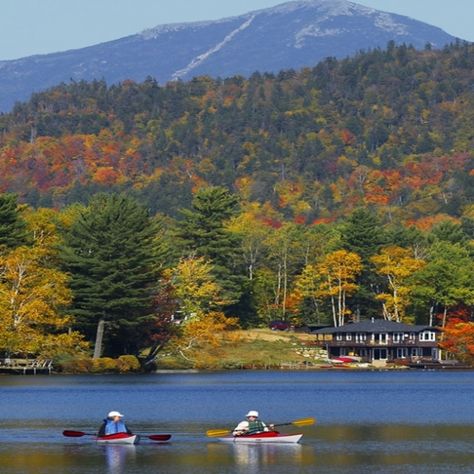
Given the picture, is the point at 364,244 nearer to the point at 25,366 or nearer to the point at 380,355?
the point at 380,355

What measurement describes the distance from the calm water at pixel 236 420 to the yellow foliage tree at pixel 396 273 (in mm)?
30509

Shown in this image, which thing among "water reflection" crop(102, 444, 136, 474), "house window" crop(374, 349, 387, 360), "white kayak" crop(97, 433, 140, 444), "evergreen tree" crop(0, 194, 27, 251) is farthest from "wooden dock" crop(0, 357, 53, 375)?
"water reflection" crop(102, 444, 136, 474)

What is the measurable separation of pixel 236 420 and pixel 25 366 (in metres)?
43.8

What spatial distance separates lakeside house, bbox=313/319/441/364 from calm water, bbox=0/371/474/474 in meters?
26.2

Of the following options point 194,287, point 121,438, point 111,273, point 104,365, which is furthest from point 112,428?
point 194,287

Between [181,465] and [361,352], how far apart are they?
91.9m

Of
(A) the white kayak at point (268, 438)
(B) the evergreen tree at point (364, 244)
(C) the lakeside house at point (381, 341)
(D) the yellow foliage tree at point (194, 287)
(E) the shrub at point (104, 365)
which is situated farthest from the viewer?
(B) the evergreen tree at point (364, 244)

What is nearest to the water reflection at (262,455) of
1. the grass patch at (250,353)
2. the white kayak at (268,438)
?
the white kayak at (268,438)

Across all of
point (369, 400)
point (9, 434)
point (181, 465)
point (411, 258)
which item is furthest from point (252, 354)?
point (181, 465)

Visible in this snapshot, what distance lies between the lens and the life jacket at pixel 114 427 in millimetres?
54156

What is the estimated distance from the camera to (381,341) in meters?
136

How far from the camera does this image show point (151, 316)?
109 m

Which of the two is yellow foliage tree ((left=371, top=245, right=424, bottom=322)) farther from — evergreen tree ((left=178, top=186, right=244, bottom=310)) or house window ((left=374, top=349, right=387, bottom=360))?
evergreen tree ((left=178, top=186, right=244, bottom=310))

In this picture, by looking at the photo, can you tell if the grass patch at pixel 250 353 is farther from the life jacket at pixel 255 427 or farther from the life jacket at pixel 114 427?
the life jacket at pixel 255 427
